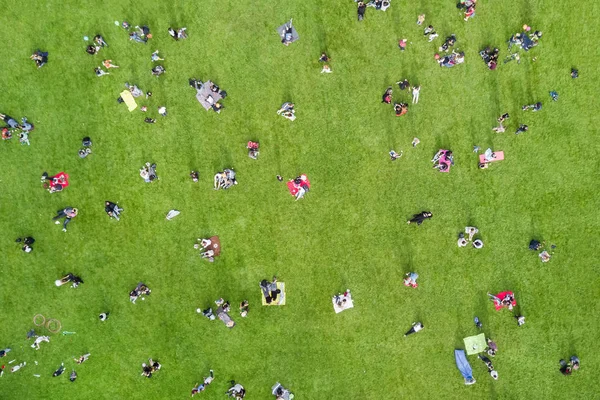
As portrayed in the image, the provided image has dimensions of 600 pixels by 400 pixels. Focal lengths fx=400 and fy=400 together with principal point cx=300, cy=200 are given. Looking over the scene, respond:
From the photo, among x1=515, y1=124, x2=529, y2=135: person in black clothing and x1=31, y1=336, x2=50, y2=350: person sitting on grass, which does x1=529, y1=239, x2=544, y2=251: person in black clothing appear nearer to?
x1=515, y1=124, x2=529, y2=135: person in black clothing

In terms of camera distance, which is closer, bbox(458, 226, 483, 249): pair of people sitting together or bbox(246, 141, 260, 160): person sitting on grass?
bbox(246, 141, 260, 160): person sitting on grass

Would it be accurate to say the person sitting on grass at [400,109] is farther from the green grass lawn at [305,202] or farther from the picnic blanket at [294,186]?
the picnic blanket at [294,186]

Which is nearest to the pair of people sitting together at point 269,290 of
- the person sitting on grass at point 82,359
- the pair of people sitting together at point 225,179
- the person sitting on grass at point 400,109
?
the pair of people sitting together at point 225,179

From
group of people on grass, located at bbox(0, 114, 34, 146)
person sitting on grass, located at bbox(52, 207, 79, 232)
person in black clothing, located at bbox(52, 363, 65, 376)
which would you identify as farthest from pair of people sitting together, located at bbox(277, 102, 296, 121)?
person in black clothing, located at bbox(52, 363, 65, 376)

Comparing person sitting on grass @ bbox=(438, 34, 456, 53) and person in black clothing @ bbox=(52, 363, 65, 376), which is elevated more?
person sitting on grass @ bbox=(438, 34, 456, 53)

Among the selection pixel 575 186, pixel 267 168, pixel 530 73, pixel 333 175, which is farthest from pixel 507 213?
pixel 267 168

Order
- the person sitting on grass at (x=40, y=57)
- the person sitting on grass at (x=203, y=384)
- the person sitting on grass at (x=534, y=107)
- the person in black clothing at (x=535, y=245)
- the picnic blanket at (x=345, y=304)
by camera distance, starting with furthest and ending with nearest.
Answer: the picnic blanket at (x=345, y=304) < the person sitting on grass at (x=203, y=384) < the person in black clothing at (x=535, y=245) < the person sitting on grass at (x=534, y=107) < the person sitting on grass at (x=40, y=57)
